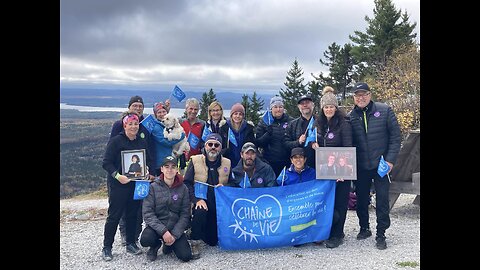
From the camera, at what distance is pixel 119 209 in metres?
6.49

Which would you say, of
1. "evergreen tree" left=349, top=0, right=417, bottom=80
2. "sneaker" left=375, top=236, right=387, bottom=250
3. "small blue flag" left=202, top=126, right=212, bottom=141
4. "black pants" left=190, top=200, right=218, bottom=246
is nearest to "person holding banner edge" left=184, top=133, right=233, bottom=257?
"black pants" left=190, top=200, right=218, bottom=246

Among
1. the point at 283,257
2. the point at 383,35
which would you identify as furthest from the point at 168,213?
the point at 383,35

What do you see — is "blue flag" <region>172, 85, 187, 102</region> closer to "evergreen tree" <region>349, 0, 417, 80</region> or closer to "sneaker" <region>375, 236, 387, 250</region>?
"sneaker" <region>375, 236, 387, 250</region>

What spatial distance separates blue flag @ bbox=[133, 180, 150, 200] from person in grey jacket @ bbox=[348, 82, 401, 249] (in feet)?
11.3

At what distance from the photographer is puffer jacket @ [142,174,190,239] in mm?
6363

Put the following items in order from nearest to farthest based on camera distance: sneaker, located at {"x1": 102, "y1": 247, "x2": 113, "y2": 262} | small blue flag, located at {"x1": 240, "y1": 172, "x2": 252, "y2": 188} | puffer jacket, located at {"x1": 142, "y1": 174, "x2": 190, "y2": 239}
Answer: puffer jacket, located at {"x1": 142, "y1": 174, "x2": 190, "y2": 239} → sneaker, located at {"x1": 102, "y1": 247, "x2": 113, "y2": 262} → small blue flag, located at {"x1": 240, "y1": 172, "x2": 252, "y2": 188}

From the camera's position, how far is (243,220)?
6.75 m

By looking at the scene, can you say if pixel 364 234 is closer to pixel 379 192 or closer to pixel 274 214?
pixel 379 192

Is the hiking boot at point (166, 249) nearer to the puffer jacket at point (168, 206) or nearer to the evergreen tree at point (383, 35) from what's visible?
the puffer jacket at point (168, 206)

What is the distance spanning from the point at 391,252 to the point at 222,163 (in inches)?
121

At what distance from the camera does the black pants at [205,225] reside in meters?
6.81
